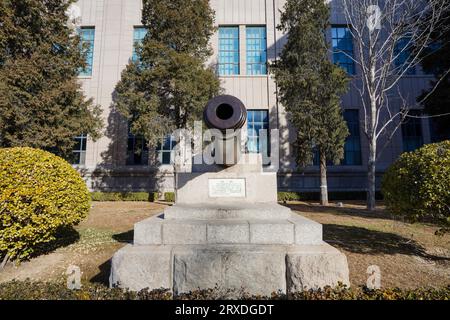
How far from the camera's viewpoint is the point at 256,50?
2005 centimetres

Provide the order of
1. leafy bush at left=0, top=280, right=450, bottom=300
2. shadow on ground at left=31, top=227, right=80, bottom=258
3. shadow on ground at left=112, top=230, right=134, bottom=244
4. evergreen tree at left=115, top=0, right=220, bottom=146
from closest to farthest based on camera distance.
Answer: leafy bush at left=0, top=280, right=450, bottom=300, shadow on ground at left=31, top=227, right=80, bottom=258, shadow on ground at left=112, top=230, right=134, bottom=244, evergreen tree at left=115, top=0, right=220, bottom=146

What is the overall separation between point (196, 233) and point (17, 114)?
12.0 meters

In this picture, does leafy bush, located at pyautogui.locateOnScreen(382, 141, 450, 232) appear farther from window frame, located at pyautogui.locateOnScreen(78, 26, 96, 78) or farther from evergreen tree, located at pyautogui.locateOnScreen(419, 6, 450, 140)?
window frame, located at pyautogui.locateOnScreen(78, 26, 96, 78)

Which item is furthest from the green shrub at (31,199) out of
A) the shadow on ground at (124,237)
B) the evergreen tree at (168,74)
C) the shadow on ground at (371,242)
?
the evergreen tree at (168,74)

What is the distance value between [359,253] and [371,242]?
3.60 feet

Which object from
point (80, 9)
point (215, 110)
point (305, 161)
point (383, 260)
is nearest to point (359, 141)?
point (305, 161)

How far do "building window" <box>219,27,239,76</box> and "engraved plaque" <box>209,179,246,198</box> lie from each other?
55.0 ft

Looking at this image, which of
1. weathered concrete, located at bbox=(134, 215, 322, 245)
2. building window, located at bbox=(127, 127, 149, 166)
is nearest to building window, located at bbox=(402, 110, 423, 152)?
building window, located at bbox=(127, 127, 149, 166)

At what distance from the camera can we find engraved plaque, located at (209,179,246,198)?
4578 mm

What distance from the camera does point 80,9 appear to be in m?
20.4

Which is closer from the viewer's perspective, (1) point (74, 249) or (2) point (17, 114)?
(1) point (74, 249)

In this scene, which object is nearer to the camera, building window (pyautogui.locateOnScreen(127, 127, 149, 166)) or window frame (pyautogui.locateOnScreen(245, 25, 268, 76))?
building window (pyautogui.locateOnScreen(127, 127, 149, 166))
